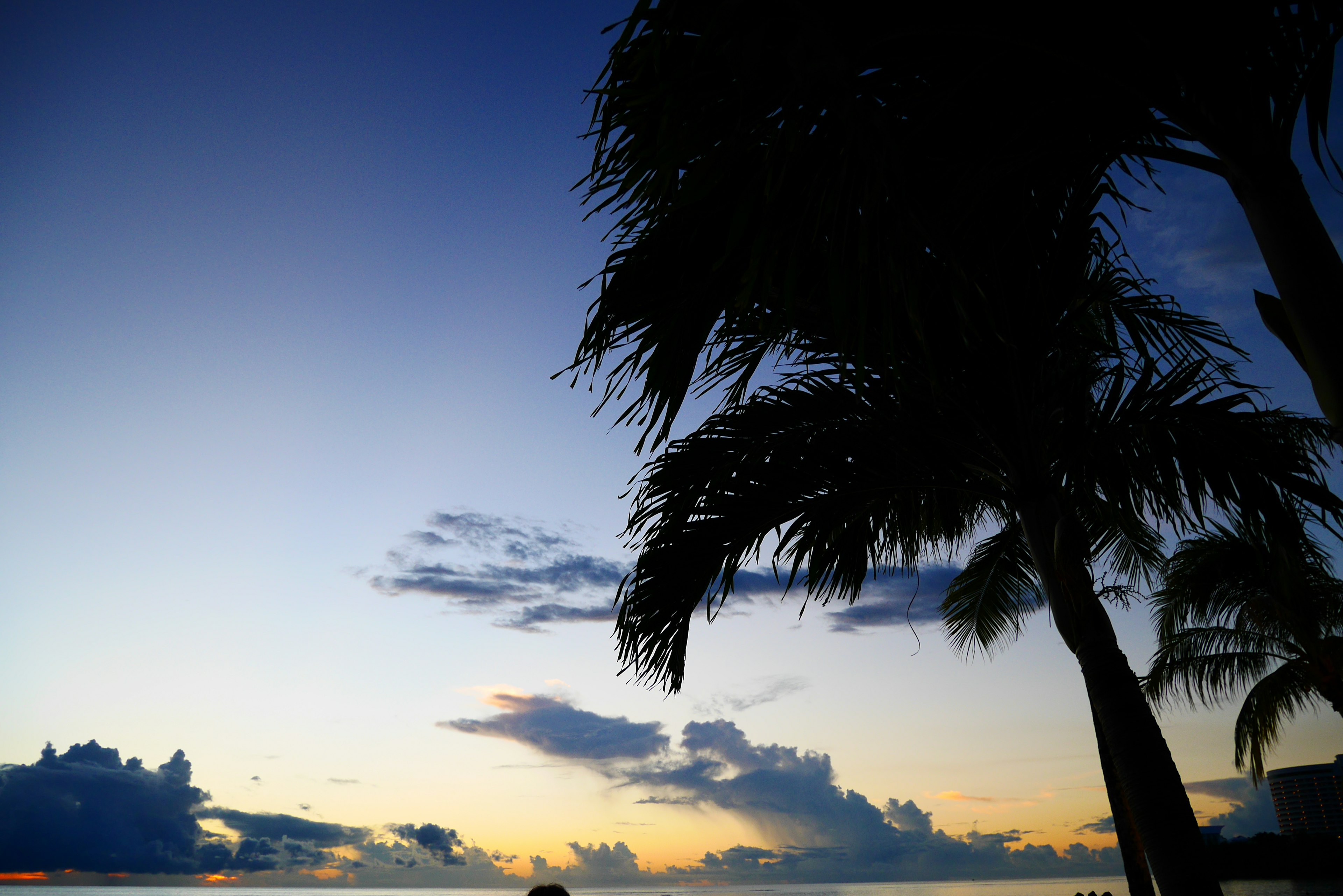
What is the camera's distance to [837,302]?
5.82ft

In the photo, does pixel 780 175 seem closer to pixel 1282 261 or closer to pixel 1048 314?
pixel 1282 261

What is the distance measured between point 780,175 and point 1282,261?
1300 mm

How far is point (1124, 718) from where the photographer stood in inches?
147

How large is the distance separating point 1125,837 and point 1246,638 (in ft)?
25.6

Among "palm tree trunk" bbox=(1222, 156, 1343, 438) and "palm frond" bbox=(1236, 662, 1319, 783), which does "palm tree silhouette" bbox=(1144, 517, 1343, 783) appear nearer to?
"palm frond" bbox=(1236, 662, 1319, 783)

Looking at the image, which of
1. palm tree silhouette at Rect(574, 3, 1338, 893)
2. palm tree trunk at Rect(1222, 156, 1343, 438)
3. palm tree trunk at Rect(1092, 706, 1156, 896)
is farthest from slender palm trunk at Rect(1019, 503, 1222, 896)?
palm tree trunk at Rect(1092, 706, 1156, 896)

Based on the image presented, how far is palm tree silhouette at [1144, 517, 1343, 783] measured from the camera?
11938mm

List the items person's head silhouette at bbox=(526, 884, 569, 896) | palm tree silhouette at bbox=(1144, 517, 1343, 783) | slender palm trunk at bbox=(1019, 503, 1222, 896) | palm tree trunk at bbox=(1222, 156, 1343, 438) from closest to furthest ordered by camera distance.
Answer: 1. palm tree trunk at bbox=(1222, 156, 1343, 438)
2. person's head silhouette at bbox=(526, 884, 569, 896)
3. slender palm trunk at bbox=(1019, 503, 1222, 896)
4. palm tree silhouette at bbox=(1144, 517, 1343, 783)

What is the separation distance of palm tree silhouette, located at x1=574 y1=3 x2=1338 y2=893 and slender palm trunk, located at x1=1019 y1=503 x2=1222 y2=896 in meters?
0.01

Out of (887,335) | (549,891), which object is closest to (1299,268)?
(887,335)

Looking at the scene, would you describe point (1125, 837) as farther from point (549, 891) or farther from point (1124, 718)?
point (549, 891)

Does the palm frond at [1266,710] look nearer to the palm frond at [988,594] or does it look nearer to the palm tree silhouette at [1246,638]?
the palm tree silhouette at [1246,638]

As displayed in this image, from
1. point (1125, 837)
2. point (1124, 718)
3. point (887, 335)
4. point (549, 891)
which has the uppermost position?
point (887, 335)

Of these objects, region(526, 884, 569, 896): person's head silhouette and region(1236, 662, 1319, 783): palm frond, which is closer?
region(526, 884, 569, 896): person's head silhouette
